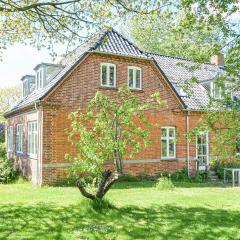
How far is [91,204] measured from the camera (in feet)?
36.3

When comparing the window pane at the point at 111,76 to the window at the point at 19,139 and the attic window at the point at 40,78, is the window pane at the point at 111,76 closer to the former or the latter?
the attic window at the point at 40,78

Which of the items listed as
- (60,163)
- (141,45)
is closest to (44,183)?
(60,163)

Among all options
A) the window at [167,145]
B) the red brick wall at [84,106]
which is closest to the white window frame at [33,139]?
the red brick wall at [84,106]

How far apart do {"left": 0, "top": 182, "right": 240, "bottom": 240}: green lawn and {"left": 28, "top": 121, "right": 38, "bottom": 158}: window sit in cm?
380

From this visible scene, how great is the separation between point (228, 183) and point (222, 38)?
11.8 meters

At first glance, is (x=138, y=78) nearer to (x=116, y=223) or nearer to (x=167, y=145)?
(x=167, y=145)

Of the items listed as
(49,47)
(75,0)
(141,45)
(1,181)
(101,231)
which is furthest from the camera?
(141,45)

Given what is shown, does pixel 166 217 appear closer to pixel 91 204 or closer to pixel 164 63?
pixel 91 204

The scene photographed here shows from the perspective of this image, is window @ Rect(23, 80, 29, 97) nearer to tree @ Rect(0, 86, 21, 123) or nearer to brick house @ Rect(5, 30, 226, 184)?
brick house @ Rect(5, 30, 226, 184)

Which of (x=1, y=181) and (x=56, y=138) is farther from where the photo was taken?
(x=1, y=181)

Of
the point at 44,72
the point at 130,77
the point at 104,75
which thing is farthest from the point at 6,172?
the point at 130,77

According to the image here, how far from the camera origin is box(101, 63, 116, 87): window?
64.1 ft

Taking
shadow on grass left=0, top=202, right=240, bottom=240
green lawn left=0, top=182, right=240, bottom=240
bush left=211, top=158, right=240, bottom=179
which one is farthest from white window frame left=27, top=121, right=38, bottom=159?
bush left=211, top=158, right=240, bottom=179

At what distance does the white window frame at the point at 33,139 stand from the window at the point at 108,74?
166 inches
